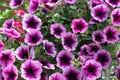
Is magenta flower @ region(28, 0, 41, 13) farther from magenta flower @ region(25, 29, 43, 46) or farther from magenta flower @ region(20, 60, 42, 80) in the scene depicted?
magenta flower @ region(20, 60, 42, 80)

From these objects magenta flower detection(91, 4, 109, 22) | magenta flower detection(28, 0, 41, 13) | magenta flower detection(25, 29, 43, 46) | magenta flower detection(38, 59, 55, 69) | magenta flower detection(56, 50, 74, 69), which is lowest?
magenta flower detection(38, 59, 55, 69)

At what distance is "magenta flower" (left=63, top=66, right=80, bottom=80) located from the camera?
73.7 inches

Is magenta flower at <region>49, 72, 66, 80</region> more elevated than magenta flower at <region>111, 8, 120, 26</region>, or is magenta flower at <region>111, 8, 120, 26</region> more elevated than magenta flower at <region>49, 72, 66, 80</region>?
magenta flower at <region>111, 8, 120, 26</region>

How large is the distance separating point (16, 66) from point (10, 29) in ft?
0.61

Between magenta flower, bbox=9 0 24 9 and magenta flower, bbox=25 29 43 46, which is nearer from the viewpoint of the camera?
magenta flower, bbox=25 29 43 46

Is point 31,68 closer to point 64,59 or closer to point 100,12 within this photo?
point 64,59

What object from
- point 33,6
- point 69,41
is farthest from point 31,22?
point 69,41

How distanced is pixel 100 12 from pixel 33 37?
341 millimetres

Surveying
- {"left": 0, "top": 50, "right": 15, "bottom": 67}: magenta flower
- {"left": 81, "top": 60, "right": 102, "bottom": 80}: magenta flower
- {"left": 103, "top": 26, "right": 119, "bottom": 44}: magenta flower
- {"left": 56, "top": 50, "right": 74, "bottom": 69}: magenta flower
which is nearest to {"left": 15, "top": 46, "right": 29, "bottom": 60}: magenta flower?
{"left": 0, "top": 50, "right": 15, "bottom": 67}: magenta flower

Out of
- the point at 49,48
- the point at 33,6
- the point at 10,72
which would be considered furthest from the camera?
the point at 33,6

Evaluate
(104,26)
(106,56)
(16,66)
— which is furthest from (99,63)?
(16,66)

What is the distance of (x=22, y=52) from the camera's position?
1.90m

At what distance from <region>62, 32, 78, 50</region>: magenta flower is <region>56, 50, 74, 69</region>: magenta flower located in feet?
0.09

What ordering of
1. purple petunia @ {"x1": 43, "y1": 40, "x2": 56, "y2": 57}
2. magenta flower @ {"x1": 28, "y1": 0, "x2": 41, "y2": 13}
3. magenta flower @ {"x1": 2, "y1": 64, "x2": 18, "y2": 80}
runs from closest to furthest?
magenta flower @ {"x1": 2, "y1": 64, "x2": 18, "y2": 80}, purple petunia @ {"x1": 43, "y1": 40, "x2": 56, "y2": 57}, magenta flower @ {"x1": 28, "y1": 0, "x2": 41, "y2": 13}
